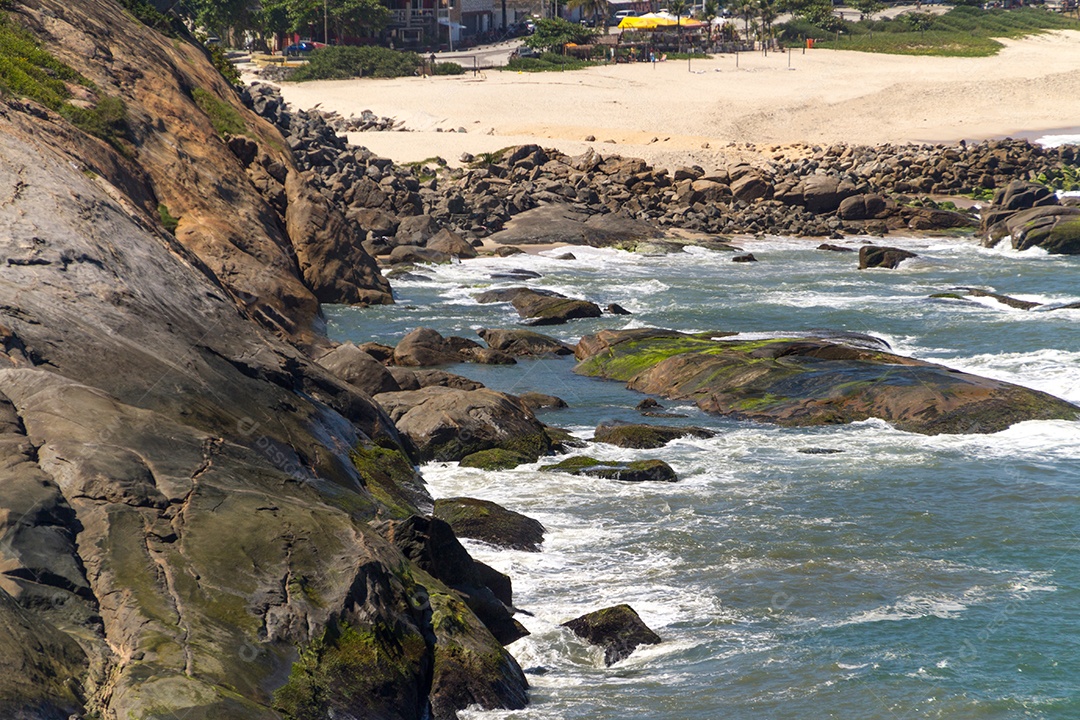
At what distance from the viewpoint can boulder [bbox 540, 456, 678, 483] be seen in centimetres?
2028

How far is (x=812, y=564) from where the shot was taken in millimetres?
16562

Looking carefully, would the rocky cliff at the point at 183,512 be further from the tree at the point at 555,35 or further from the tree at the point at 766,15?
the tree at the point at 766,15

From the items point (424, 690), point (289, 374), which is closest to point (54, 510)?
point (424, 690)

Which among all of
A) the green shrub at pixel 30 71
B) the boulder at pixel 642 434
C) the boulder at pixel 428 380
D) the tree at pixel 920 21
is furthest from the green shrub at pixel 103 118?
the tree at pixel 920 21

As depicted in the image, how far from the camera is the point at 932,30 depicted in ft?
379

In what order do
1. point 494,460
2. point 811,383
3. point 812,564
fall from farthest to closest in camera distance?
point 811,383 < point 494,460 < point 812,564

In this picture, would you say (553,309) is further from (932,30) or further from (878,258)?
(932,30)

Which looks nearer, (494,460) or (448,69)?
(494,460)

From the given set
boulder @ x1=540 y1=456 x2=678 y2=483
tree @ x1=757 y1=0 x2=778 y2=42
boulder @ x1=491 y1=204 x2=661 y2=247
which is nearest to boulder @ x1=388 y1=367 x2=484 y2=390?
boulder @ x1=540 y1=456 x2=678 y2=483

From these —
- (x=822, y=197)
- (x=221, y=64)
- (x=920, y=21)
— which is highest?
(x=920, y=21)

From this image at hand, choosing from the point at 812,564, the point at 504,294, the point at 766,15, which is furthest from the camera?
the point at 766,15

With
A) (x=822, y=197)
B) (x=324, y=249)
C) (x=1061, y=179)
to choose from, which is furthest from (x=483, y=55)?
(x=324, y=249)

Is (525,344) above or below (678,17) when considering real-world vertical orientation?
below

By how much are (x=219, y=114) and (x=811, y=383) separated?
65.6 ft
